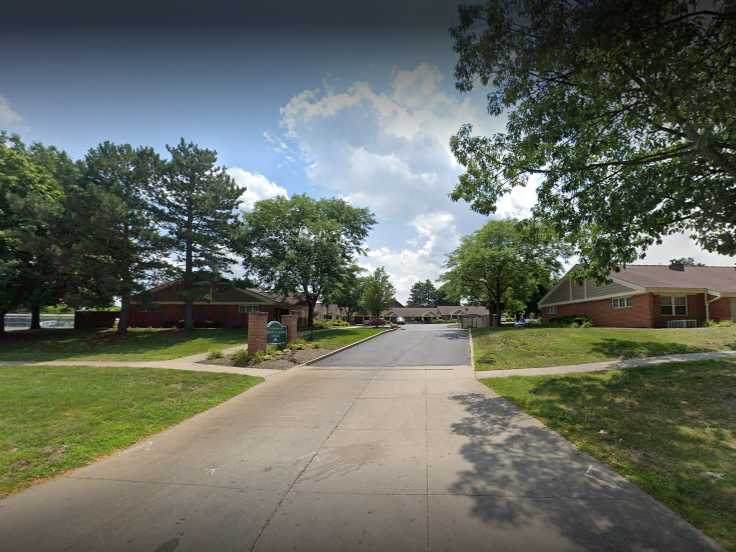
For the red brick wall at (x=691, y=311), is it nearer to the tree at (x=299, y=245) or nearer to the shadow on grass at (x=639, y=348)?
the shadow on grass at (x=639, y=348)

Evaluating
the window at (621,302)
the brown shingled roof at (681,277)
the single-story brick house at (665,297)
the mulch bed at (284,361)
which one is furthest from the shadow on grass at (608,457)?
the window at (621,302)

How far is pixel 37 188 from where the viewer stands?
2458 centimetres

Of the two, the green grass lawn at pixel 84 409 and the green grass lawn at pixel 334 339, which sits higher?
the green grass lawn at pixel 84 409

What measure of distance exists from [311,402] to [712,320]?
29582 mm

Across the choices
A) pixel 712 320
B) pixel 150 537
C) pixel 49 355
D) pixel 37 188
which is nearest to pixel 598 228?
pixel 150 537

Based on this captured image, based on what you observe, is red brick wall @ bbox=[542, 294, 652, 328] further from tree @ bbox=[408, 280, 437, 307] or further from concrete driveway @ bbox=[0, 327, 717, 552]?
tree @ bbox=[408, 280, 437, 307]

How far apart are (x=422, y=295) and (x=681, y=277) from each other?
10853cm

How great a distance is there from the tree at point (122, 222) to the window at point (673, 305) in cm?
3534

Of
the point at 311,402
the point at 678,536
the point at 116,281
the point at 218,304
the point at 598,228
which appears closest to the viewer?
the point at 678,536

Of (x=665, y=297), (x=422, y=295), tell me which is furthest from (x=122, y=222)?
(x=422, y=295)

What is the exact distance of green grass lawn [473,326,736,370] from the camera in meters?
13.2

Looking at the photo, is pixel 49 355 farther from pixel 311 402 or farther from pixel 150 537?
pixel 150 537

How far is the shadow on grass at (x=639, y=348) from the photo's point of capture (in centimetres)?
1341

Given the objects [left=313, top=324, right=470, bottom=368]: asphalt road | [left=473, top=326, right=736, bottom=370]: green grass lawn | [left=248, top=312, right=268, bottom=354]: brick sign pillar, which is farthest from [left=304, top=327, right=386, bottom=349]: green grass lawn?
[left=473, top=326, right=736, bottom=370]: green grass lawn
